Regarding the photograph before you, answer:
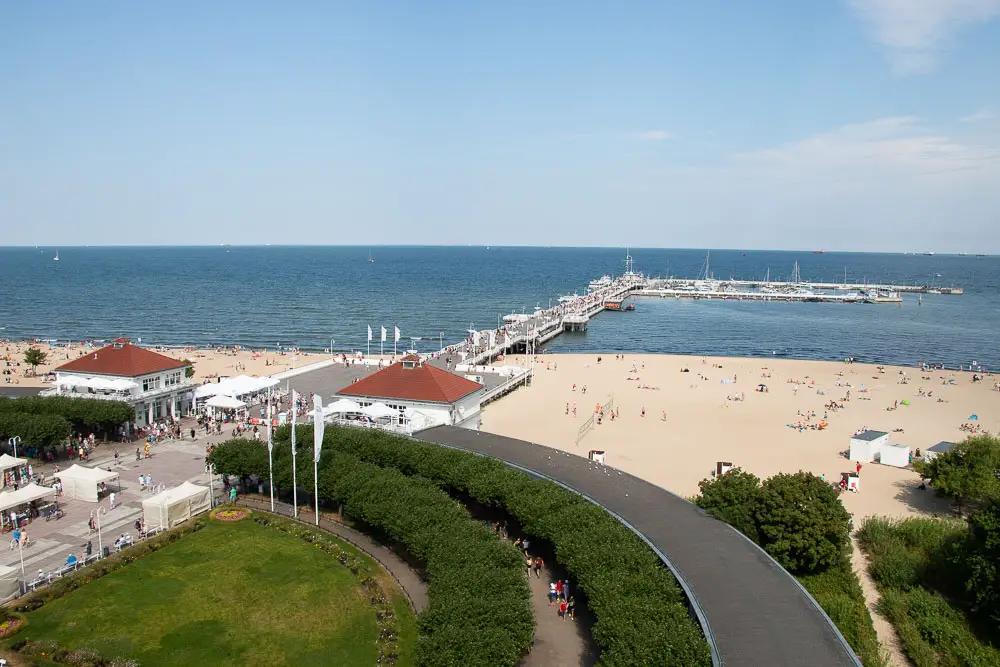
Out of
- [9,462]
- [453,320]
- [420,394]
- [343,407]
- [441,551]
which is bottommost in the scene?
[453,320]

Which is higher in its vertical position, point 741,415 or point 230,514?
point 230,514

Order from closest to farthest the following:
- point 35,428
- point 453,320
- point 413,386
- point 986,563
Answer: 1. point 986,563
2. point 35,428
3. point 413,386
4. point 453,320

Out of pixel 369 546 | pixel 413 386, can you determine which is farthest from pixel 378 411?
pixel 369 546

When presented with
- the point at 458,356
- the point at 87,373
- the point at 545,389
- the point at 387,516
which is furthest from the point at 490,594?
the point at 458,356

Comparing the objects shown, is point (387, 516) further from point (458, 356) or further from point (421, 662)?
point (458, 356)

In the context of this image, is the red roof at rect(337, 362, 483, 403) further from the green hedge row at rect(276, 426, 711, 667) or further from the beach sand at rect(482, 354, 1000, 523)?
the beach sand at rect(482, 354, 1000, 523)

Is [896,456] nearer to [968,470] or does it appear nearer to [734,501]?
[968,470]
